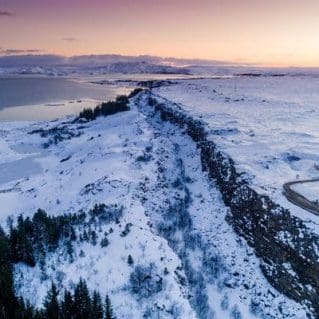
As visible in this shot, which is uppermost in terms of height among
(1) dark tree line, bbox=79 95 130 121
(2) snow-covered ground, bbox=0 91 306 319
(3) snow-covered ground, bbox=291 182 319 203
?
(1) dark tree line, bbox=79 95 130 121

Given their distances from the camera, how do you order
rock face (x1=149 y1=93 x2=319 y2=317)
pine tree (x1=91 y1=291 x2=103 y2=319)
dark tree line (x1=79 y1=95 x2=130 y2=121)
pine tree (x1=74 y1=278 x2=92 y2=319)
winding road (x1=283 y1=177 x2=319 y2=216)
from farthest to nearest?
dark tree line (x1=79 y1=95 x2=130 y2=121), winding road (x1=283 y1=177 x2=319 y2=216), rock face (x1=149 y1=93 x2=319 y2=317), pine tree (x1=74 y1=278 x2=92 y2=319), pine tree (x1=91 y1=291 x2=103 y2=319)

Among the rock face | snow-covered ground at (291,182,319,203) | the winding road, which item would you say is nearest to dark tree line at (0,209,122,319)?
the rock face

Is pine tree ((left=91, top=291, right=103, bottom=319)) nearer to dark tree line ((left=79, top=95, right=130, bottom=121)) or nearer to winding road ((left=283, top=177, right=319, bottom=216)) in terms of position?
winding road ((left=283, top=177, right=319, bottom=216))

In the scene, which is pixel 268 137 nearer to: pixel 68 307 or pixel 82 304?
pixel 82 304

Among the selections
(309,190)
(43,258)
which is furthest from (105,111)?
(43,258)

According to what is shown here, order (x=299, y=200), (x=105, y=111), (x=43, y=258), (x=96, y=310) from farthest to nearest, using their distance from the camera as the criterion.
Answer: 1. (x=105, y=111)
2. (x=299, y=200)
3. (x=43, y=258)
4. (x=96, y=310)

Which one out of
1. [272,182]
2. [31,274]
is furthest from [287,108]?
[31,274]
